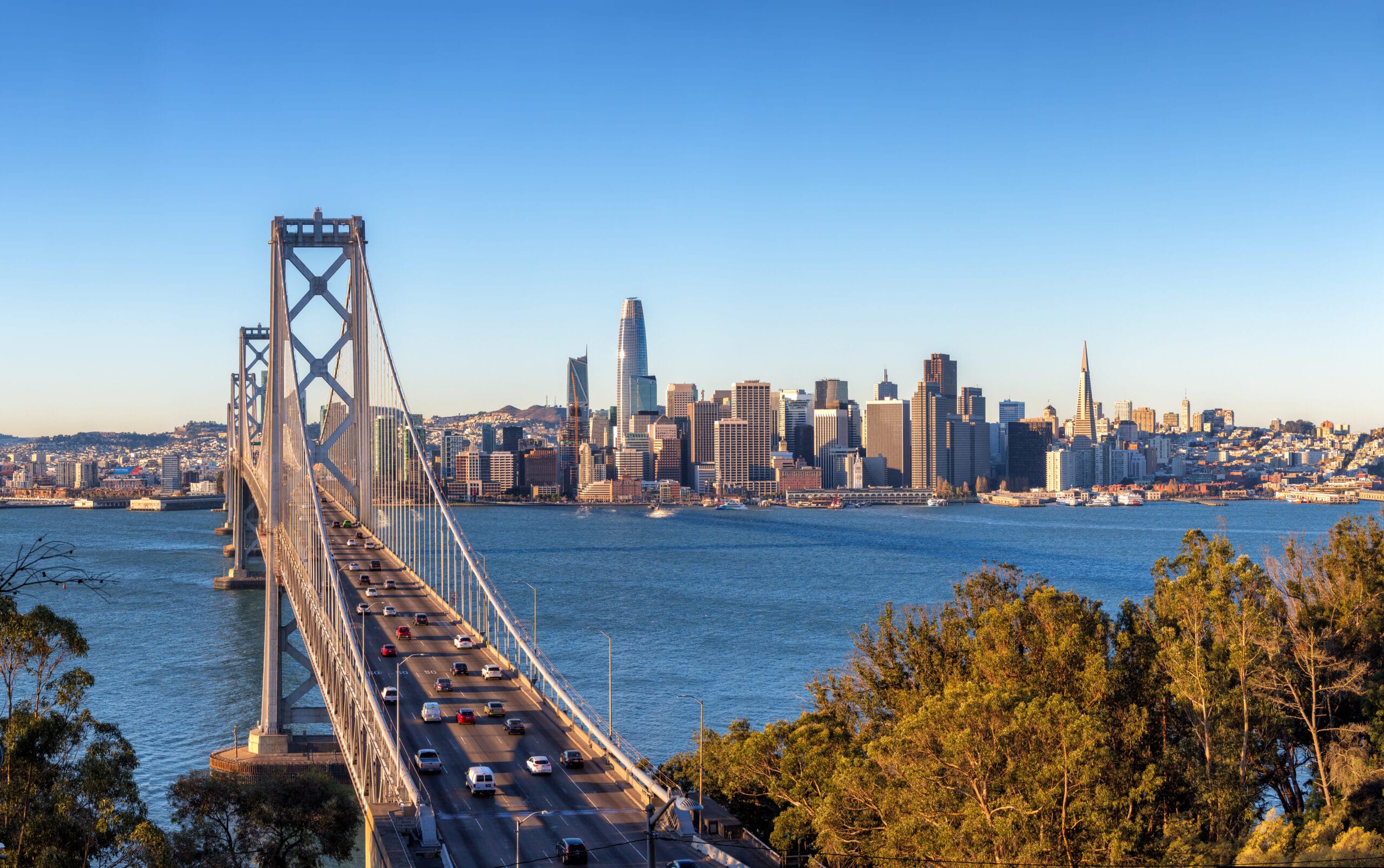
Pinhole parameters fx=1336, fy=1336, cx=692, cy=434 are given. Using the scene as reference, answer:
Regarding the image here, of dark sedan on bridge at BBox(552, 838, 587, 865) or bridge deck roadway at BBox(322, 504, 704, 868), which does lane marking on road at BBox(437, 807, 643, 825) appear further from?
dark sedan on bridge at BBox(552, 838, 587, 865)

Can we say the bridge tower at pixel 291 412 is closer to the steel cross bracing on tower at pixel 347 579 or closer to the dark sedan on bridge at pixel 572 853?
the steel cross bracing on tower at pixel 347 579

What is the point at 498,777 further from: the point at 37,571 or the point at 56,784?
the point at 37,571

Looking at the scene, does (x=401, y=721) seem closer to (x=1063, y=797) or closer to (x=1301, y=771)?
(x=1063, y=797)

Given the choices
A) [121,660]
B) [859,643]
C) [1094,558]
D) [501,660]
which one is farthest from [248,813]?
[1094,558]

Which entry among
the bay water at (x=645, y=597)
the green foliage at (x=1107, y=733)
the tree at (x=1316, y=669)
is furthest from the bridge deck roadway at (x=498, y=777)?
the tree at (x=1316, y=669)

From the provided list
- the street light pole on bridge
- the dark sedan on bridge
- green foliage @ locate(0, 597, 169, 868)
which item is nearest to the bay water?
the street light pole on bridge

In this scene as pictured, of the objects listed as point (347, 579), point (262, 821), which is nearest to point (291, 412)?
point (347, 579)
